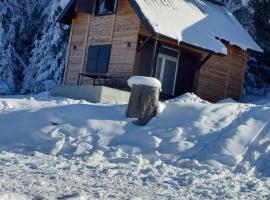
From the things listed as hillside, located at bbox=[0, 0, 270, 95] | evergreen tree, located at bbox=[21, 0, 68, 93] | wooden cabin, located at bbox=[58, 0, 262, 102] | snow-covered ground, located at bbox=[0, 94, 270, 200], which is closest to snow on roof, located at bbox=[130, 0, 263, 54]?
wooden cabin, located at bbox=[58, 0, 262, 102]

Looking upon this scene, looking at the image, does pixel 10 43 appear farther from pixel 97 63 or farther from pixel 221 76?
pixel 221 76

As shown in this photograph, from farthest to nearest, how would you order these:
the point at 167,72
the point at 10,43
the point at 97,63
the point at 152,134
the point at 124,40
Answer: the point at 10,43, the point at 97,63, the point at 167,72, the point at 124,40, the point at 152,134

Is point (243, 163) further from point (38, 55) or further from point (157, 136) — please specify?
point (38, 55)

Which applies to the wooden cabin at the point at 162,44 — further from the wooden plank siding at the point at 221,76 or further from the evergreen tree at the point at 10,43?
the evergreen tree at the point at 10,43

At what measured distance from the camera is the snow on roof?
20.8m

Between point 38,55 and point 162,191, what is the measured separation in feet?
92.0

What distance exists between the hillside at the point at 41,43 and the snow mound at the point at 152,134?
19.2m

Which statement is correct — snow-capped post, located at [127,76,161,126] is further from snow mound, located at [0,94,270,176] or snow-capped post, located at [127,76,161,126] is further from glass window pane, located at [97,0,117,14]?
glass window pane, located at [97,0,117,14]

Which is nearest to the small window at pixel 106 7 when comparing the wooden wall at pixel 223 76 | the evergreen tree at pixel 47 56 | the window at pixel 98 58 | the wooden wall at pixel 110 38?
the wooden wall at pixel 110 38

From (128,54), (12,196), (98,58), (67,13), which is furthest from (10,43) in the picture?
(12,196)

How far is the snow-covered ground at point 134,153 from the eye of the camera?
7348 mm

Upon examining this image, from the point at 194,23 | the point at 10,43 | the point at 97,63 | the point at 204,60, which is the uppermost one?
the point at 194,23

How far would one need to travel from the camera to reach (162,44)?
73.0 ft

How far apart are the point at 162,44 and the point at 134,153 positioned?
42.6 ft
